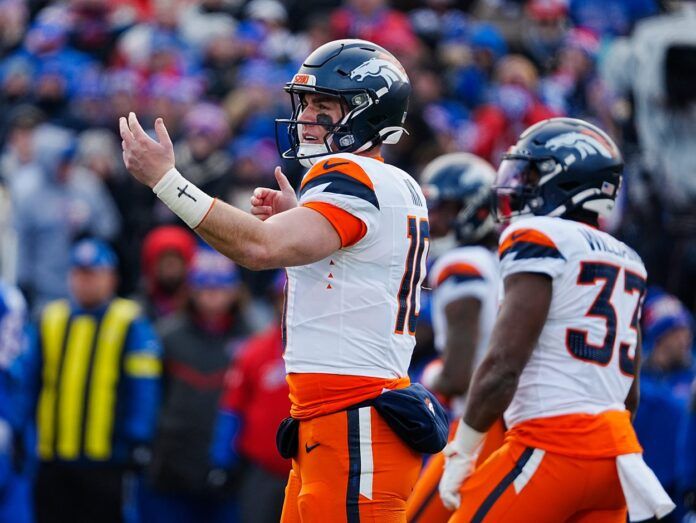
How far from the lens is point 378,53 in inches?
200

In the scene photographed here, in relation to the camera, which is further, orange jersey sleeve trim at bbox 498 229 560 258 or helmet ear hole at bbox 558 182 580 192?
helmet ear hole at bbox 558 182 580 192

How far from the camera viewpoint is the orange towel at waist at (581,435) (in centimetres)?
529

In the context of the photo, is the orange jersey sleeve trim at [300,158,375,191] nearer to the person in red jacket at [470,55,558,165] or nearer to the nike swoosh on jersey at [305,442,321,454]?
the nike swoosh on jersey at [305,442,321,454]

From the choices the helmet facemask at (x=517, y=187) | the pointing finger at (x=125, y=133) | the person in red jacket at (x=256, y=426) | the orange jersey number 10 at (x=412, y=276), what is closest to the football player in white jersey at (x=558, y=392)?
the helmet facemask at (x=517, y=187)

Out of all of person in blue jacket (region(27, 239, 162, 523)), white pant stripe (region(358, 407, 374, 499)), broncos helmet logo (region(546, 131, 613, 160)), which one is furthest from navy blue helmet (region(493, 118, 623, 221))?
person in blue jacket (region(27, 239, 162, 523))

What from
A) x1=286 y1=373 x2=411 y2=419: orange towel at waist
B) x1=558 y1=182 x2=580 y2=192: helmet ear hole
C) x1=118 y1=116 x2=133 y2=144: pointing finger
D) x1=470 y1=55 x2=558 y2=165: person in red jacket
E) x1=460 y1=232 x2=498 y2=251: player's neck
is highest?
x1=118 y1=116 x2=133 y2=144: pointing finger

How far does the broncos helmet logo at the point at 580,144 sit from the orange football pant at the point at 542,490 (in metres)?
1.22

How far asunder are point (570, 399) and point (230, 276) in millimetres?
→ 5088

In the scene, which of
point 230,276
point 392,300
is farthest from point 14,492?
point 392,300

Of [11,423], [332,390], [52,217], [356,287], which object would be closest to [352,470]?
[332,390]

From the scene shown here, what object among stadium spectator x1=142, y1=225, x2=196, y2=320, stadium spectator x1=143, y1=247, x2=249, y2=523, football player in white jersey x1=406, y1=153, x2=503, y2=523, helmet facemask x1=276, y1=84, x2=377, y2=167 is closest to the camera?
helmet facemask x1=276, y1=84, x2=377, y2=167

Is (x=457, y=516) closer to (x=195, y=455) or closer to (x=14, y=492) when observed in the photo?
(x=14, y=492)

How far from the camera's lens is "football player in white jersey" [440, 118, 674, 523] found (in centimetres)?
527

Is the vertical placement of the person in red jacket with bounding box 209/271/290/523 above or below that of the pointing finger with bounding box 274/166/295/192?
below
